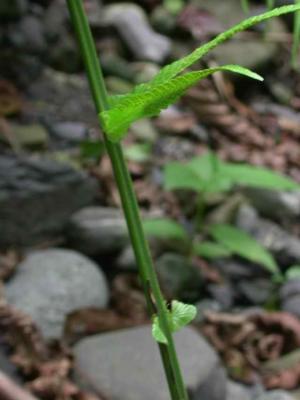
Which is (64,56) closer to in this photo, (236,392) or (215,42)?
(236,392)

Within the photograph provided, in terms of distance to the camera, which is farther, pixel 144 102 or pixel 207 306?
pixel 207 306

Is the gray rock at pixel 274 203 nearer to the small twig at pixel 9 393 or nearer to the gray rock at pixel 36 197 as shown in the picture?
the gray rock at pixel 36 197

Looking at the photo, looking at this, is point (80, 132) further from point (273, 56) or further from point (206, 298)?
point (273, 56)

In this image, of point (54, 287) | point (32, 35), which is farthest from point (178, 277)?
point (32, 35)

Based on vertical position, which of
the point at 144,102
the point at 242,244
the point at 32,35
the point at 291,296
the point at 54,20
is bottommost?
the point at 291,296

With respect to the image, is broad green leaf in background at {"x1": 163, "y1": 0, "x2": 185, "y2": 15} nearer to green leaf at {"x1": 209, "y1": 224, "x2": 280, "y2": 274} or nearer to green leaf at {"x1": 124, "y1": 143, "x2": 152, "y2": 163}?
green leaf at {"x1": 124, "y1": 143, "x2": 152, "y2": 163}

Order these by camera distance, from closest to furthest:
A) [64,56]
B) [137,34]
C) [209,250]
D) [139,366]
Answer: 1. [139,366]
2. [209,250]
3. [64,56]
4. [137,34]

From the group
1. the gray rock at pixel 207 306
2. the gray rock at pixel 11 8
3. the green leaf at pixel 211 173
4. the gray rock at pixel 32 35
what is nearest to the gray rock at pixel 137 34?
the gray rock at pixel 32 35
